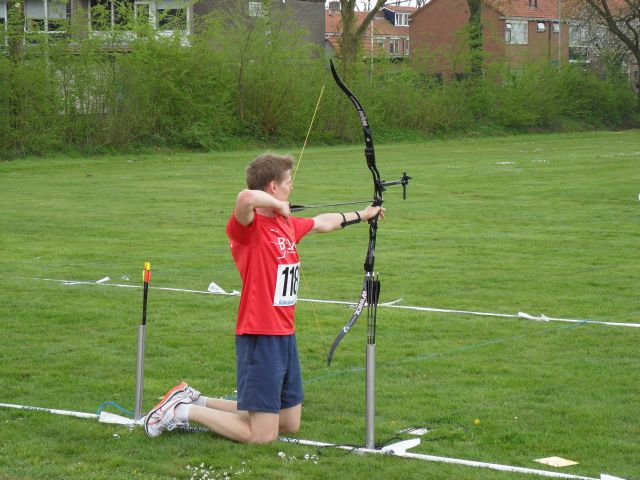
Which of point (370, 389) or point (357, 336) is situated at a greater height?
point (370, 389)

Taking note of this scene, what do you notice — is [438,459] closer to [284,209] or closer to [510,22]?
[284,209]

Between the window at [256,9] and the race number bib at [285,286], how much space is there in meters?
36.7

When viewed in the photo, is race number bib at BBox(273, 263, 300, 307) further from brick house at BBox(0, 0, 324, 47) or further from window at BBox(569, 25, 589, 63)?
window at BBox(569, 25, 589, 63)

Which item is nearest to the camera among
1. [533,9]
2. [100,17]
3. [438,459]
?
[438,459]

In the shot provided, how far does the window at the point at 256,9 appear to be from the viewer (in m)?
42.4

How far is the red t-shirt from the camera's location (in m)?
6.23

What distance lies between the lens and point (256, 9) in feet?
139

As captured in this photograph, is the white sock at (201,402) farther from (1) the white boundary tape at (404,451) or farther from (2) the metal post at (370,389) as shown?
(2) the metal post at (370,389)

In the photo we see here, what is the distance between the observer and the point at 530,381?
308 inches

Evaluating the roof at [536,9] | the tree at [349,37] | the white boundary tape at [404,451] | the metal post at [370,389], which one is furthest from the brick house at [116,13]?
the metal post at [370,389]

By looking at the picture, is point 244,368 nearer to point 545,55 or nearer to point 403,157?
point 403,157

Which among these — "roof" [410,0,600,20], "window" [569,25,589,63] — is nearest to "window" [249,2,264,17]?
"window" [569,25,589,63]

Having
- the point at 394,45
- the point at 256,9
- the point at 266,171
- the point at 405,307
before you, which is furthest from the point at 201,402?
the point at 394,45

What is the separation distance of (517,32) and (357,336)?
79106mm
